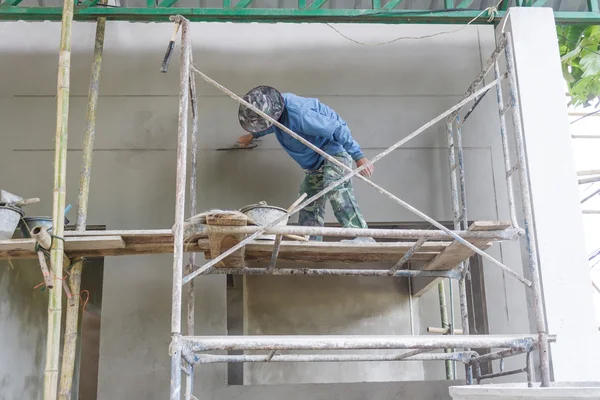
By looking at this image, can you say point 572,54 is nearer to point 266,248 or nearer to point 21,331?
point 266,248

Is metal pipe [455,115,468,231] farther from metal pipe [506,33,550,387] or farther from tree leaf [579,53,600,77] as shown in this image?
tree leaf [579,53,600,77]

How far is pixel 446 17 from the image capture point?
651 centimetres

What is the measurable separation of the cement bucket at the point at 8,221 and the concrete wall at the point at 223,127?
55.5 inches

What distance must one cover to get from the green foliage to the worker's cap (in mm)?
3477

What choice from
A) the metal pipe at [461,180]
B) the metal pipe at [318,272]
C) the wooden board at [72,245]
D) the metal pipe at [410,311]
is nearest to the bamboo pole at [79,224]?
the wooden board at [72,245]

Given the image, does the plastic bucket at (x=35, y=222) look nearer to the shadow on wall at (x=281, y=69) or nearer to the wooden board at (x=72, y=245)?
the wooden board at (x=72, y=245)

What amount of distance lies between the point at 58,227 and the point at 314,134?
7.27 ft

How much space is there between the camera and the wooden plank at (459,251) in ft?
16.0

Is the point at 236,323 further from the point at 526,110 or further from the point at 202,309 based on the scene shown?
the point at 526,110

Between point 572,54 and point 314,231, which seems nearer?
point 314,231

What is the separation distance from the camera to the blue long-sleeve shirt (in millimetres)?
5734

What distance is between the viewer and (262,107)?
5.67 metres

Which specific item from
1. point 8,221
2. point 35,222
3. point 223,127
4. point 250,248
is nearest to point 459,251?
point 250,248

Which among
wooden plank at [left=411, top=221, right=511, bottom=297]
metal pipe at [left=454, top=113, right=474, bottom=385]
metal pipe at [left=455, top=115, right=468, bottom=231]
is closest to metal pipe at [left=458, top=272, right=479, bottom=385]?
metal pipe at [left=454, top=113, right=474, bottom=385]
